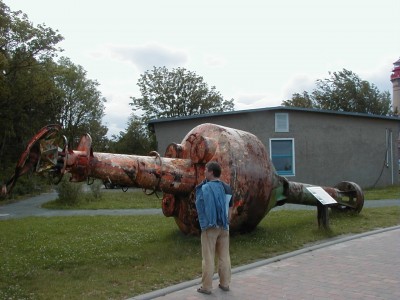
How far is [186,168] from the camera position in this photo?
850 cm

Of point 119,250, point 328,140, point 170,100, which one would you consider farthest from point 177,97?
point 119,250

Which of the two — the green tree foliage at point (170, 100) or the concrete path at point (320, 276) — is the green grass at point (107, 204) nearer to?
the concrete path at point (320, 276)

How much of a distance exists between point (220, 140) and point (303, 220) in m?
4.63

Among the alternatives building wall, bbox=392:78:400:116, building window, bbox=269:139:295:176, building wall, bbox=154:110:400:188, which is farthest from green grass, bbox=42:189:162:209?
building wall, bbox=392:78:400:116

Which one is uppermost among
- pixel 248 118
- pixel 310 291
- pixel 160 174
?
pixel 248 118

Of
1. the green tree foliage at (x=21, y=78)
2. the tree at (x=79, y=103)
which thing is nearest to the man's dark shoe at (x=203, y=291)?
the green tree foliage at (x=21, y=78)

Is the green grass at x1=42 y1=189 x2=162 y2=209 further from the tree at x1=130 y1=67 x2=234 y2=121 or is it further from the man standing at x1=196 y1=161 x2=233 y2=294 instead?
the tree at x1=130 y1=67 x2=234 y2=121

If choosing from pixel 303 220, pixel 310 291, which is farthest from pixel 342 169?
pixel 310 291

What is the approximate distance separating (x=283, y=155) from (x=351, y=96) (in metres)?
22.6

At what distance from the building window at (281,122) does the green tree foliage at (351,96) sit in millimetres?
21622

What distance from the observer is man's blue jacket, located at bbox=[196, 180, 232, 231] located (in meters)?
6.01

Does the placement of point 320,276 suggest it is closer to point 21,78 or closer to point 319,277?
point 319,277

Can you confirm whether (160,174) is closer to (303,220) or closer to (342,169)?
(303,220)

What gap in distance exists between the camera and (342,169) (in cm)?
2417
